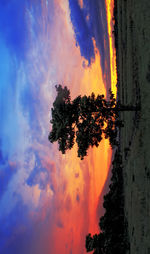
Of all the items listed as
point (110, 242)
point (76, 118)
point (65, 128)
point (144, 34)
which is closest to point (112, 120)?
point (76, 118)

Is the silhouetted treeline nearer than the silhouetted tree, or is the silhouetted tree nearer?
the silhouetted tree

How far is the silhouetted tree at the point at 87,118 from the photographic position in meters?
20.3

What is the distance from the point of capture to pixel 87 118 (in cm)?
2048

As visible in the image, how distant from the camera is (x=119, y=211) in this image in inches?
1870

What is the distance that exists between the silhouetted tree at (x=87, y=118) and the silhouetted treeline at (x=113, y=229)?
23.8 m

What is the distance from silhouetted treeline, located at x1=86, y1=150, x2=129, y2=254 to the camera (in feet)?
112

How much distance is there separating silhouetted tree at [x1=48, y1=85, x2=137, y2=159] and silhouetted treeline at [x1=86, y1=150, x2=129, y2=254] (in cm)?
2375

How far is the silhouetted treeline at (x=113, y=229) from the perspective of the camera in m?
34.0

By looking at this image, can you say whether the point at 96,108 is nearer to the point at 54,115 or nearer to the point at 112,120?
the point at 112,120

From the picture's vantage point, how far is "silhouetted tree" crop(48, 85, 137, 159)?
66.7 ft

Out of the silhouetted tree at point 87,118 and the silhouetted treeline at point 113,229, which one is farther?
the silhouetted treeline at point 113,229

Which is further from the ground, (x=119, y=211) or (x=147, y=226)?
(x=119, y=211)

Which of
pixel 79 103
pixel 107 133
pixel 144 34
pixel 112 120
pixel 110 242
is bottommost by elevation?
pixel 110 242

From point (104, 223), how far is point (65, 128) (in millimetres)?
38084
